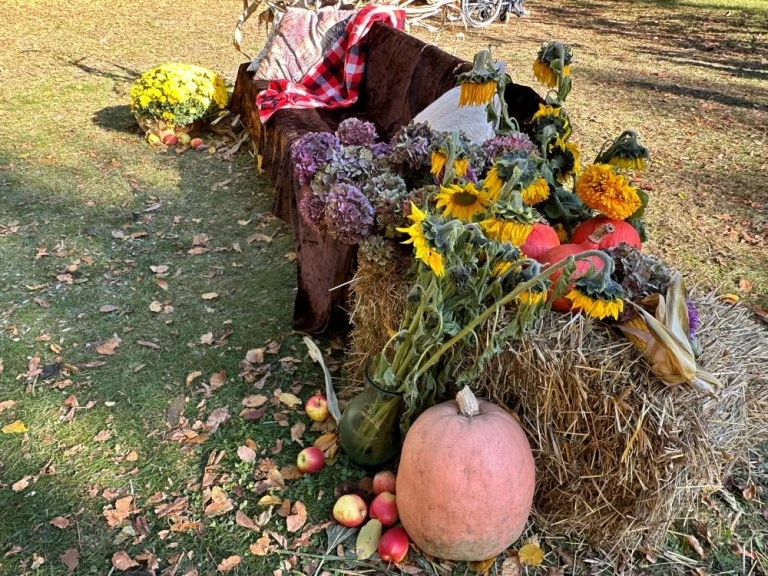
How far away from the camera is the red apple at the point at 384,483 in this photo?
7.18 feet

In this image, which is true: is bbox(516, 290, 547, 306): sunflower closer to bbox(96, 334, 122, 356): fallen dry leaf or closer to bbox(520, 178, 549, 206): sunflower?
bbox(520, 178, 549, 206): sunflower

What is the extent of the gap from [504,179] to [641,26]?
12260 mm

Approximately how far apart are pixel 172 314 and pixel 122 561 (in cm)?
149

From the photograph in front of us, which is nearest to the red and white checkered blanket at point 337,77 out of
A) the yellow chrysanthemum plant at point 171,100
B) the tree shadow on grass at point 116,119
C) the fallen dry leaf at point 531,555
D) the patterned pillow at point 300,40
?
the patterned pillow at point 300,40

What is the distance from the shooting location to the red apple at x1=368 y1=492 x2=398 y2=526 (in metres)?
2.09

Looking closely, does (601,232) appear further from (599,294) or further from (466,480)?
(466,480)

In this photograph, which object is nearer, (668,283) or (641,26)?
(668,283)

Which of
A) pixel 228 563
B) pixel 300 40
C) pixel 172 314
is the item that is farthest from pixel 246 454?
pixel 300 40

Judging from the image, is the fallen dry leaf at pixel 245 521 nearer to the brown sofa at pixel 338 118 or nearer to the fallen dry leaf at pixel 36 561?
the fallen dry leaf at pixel 36 561

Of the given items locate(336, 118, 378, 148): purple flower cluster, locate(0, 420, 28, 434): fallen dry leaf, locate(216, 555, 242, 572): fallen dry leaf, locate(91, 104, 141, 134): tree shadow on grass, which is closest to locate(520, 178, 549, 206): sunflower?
locate(336, 118, 378, 148): purple flower cluster

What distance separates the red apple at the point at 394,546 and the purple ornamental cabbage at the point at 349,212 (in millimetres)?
1066

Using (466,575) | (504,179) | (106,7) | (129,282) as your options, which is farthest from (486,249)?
(106,7)

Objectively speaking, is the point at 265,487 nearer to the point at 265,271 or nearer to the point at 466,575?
the point at 466,575

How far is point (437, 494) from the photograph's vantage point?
184 cm
